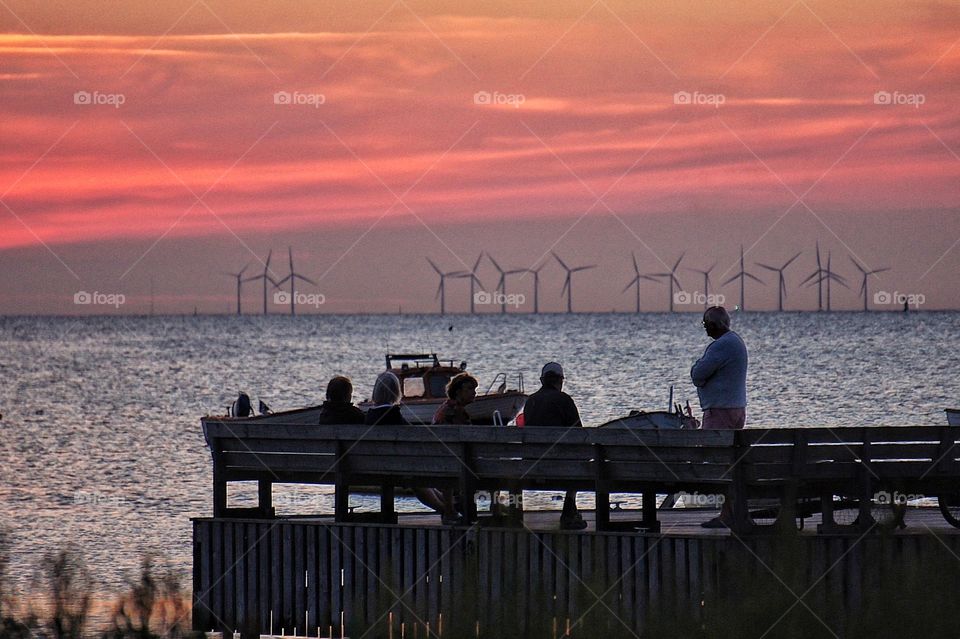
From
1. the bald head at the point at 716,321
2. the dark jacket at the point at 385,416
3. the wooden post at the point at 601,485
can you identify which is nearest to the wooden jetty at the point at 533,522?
the wooden post at the point at 601,485

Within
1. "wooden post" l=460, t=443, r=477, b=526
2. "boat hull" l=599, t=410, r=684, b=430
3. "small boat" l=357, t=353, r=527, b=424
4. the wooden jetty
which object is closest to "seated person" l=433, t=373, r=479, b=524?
the wooden jetty

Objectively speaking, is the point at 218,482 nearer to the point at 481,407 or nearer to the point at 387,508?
the point at 387,508

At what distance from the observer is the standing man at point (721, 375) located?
530 inches

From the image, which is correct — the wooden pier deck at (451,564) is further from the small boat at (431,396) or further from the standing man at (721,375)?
the small boat at (431,396)

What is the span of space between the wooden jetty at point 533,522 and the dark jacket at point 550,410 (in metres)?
0.98

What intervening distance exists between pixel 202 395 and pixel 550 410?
7790 cm

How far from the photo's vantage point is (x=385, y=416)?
14.1 meters

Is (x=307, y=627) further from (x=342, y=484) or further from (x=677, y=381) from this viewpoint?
(x=677, y=381)

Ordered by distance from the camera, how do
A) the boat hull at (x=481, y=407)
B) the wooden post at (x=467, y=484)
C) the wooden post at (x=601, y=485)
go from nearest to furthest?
the wooden post at (x=601, y=485) → the wooden post at (x=467, y=484) → the boat hull at (x=481, y=407)

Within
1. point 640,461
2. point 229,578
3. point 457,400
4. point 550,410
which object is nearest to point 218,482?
point 229,578

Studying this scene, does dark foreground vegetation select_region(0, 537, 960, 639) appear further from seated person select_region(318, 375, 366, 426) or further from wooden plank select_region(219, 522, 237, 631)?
seated person select_region(318, 375, 366, 426)

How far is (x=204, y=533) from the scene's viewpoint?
14258 mm

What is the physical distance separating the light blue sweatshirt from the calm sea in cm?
608

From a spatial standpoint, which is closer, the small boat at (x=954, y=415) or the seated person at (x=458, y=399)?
the seated person at (x=458, y=399)
